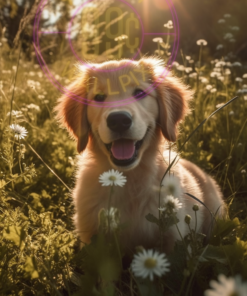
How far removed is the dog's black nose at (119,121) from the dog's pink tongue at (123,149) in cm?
16

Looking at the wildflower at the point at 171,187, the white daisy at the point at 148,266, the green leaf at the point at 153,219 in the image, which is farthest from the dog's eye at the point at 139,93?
the white daisy at the point at 148,266

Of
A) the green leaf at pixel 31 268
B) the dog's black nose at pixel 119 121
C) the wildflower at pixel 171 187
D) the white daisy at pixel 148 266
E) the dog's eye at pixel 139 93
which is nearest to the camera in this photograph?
the white daisy at pixel 148 266

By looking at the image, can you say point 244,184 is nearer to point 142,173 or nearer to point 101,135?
point 142,173

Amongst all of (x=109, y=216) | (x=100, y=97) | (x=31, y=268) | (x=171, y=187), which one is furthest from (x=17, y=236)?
(x=100, y=97)

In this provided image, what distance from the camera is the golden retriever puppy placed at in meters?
2.28

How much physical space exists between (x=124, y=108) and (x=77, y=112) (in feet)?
1.91

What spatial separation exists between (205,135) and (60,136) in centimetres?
167

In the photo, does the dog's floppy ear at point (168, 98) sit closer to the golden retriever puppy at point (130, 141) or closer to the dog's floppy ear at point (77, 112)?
the golden retriever puppy at point (130, 141)

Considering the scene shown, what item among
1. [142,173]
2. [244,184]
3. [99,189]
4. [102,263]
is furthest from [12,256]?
[244,184]

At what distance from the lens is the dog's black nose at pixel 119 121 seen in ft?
7.17

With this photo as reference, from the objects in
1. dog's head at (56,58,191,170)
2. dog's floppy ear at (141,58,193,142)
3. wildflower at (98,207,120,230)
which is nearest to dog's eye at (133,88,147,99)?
dog's head at (56,58,191,170)

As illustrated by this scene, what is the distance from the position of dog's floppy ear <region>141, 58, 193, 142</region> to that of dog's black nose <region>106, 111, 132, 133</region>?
1.67 ft

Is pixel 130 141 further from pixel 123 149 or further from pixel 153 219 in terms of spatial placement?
pixel 153 219

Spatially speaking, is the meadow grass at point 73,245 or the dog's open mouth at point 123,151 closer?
the meadow grass at point 73,245
